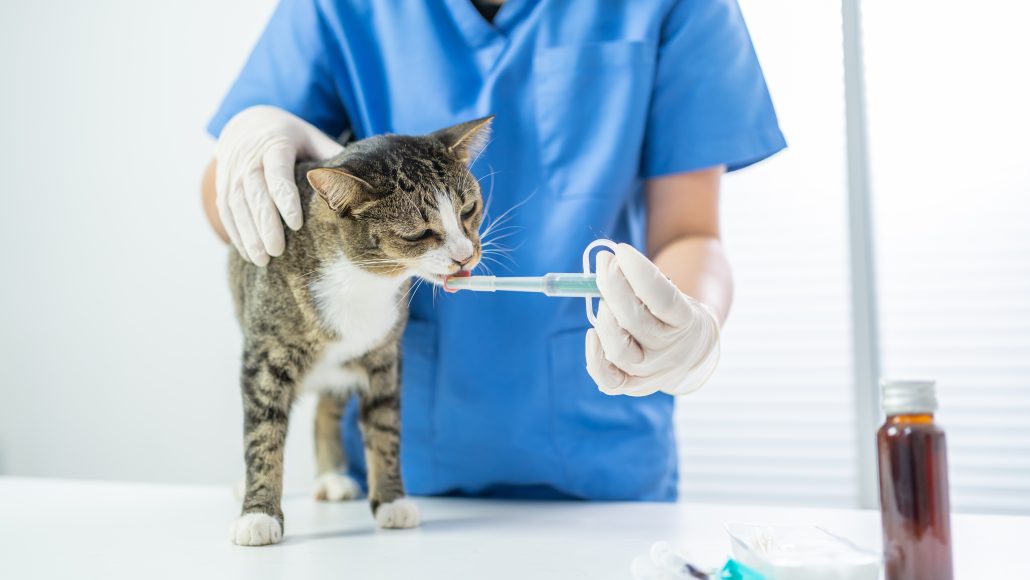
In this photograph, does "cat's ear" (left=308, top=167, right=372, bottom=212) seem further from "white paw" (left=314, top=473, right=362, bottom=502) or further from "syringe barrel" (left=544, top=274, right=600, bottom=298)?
"white paw" (left=314, top=473, right=362, bottom=502)

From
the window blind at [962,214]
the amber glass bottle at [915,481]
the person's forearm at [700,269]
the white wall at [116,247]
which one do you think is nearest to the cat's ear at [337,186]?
the person's forearm at [700,269]

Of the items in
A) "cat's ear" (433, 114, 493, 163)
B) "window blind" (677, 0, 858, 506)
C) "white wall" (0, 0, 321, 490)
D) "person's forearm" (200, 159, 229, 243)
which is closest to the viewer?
"cat's ear" (433, 114, 493, 163)

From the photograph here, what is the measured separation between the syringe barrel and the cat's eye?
0.21m

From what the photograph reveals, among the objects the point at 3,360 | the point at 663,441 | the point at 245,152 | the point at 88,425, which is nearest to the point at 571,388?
the point at 663,441

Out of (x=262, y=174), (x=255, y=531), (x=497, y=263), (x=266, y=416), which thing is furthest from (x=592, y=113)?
(x=255, y=531)

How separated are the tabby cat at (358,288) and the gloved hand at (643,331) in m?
0.22

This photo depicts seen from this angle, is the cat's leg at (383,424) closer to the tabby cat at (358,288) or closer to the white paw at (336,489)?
the tabby cat at (358,288)

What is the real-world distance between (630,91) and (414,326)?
1.69 feet

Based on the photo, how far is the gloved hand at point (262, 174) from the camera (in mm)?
1070

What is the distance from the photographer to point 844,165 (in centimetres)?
209

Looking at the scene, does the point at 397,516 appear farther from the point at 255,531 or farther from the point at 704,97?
the point at 704,97

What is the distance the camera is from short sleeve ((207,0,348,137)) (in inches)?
52.1

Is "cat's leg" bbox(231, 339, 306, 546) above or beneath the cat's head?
beneath

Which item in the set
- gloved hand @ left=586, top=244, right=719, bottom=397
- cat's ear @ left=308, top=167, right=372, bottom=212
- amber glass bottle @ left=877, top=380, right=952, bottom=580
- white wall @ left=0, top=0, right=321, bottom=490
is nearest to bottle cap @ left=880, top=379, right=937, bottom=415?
amber glass bottle @ left=877, top=380, right=952, bottom=580
